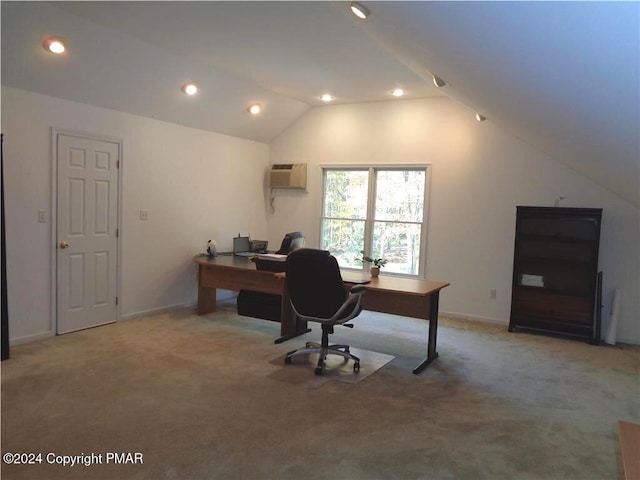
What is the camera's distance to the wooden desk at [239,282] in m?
4.79

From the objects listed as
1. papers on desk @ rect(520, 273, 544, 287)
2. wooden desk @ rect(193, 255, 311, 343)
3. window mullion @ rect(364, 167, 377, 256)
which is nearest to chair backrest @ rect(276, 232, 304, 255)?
wooden desk @ rect(193, 255, 311, 343)

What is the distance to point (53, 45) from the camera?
3.85 meters

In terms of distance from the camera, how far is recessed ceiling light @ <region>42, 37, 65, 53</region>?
3.81 metres

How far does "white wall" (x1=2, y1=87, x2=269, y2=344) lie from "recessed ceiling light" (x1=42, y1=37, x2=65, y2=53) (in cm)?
52

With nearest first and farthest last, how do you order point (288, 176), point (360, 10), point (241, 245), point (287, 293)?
1. point (360, 10)
2. point (287, 293)
3. point (241, 245)
4. point (288, 176)

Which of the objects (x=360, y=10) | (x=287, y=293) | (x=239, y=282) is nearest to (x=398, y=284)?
(x=287, y=293)

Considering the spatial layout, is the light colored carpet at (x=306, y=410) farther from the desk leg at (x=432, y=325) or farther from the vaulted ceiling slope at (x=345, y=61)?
the vaulted ceiling slope at (x=345, y=61)

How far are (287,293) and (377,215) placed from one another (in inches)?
89.6

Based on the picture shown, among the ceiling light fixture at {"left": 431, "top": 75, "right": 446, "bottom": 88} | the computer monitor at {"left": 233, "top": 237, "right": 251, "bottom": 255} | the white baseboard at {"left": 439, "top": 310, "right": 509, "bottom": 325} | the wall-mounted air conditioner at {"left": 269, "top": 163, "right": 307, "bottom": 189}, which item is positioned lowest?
the white baseboard at {"left": 439, "top": 310, "right": 509, "bottom": 325}

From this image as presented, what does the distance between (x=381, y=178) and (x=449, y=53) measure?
3816 mm

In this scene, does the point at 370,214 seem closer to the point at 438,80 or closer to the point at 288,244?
the point at 288,244

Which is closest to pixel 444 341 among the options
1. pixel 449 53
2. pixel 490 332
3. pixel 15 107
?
pixel 490 332

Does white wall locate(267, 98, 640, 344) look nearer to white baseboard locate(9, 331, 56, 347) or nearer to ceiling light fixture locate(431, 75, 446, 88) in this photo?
ceiling light fixture locate(431, 75, 446, 88)

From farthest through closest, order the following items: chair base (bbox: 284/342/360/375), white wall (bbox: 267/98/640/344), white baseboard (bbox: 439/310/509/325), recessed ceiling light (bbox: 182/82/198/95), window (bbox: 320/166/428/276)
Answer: window (bbox: 320/166/428/276)
white baseboard (bbox: 439/310/509/325)
recessed ceiling light (bbox: 182/82/198/95)
white wall (bbox: 267/98/640/344)
chair base (bbox: 284/342/360/375)
